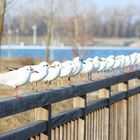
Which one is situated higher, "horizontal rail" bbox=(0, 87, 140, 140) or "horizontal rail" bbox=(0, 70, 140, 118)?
"horizontal rail" bbox=(0, 70, 140, 118)

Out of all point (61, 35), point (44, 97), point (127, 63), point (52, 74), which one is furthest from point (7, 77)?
point (61, 35)

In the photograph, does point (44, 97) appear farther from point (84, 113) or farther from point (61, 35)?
point (61, 35)

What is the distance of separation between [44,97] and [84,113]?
124cm

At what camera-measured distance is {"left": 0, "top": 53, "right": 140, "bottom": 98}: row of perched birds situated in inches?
195

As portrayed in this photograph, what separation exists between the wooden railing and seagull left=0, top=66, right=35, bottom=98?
0.41 ft

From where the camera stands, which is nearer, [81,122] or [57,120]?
[57,120]

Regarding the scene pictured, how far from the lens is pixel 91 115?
6.75 meters

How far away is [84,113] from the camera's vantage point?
633 cm

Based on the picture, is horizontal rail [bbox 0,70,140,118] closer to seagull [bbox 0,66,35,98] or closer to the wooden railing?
the wooden railing

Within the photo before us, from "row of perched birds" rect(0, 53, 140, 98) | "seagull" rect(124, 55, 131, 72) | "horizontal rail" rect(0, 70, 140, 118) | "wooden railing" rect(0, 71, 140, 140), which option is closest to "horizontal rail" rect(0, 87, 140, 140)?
"wooden railing" rect(0, 71, 140, 140)

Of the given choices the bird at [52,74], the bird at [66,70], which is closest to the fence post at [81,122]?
the bird at [66,70]

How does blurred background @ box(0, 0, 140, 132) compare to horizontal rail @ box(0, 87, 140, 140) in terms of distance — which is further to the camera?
blurred background @ box(0, 0, 140, 132)

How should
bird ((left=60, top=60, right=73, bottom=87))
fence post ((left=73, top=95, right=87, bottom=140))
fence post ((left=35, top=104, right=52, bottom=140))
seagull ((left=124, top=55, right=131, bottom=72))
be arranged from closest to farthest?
1. fence post ((left=35, top=104, right=52, bottom=140))
2. bird ((left=60, top=60, right=73, bottom=87))
3. fence post ((left=73, top=95, right=87, bottom=140))
4. seagull ((left=124, top=55, right=131, bottom=72))

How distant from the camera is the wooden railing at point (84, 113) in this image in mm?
4840
